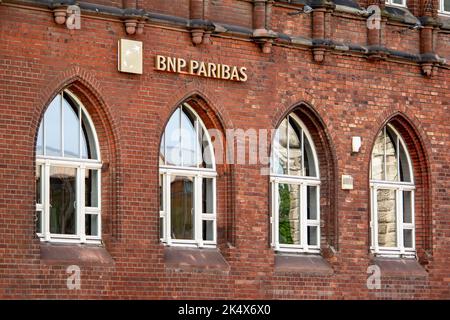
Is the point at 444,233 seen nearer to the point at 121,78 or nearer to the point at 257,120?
the point at 257,120

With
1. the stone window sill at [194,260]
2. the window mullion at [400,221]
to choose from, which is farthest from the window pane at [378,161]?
the stone window sill at [194,260]

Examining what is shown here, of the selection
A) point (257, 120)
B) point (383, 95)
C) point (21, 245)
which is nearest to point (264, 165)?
point (257, 120)

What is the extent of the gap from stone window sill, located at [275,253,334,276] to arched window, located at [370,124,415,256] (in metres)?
1.74

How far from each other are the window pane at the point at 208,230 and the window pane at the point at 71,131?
10.3 ft

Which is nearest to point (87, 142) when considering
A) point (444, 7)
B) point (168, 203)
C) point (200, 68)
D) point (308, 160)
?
point (168, 203)

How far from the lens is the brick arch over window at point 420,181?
1366 inches

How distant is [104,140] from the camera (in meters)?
29.6

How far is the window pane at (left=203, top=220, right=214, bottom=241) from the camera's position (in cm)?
3127

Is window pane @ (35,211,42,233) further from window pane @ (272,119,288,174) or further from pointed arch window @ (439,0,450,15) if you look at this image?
pointed arch window @ (439,0,450,15)

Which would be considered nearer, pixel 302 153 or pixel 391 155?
pixel 302 153

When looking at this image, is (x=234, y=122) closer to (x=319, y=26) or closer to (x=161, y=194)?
(x=161, y=194)

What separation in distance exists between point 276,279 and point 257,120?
298 centimetres

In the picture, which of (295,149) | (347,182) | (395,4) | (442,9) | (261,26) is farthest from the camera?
(442,9)

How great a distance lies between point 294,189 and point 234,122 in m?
2.37
